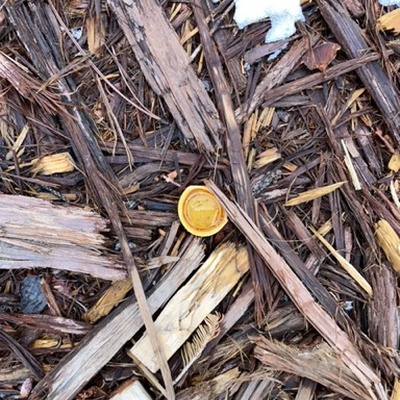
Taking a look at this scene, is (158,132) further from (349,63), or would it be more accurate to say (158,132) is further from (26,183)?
(349,63)

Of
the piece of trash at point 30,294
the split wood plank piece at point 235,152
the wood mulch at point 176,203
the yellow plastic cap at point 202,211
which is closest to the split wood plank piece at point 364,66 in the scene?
the wood mulch at point 176,203

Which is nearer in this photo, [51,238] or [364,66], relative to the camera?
[51,238]

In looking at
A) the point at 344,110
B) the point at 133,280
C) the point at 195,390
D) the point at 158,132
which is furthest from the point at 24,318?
the point at 344,110

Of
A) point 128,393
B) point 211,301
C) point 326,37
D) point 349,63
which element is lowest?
point 128,393

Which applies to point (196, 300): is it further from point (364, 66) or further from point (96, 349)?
point (364, 66)

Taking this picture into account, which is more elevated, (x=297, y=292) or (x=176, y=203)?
(x=176, y=203)

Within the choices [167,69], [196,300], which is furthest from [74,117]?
[196,300]
